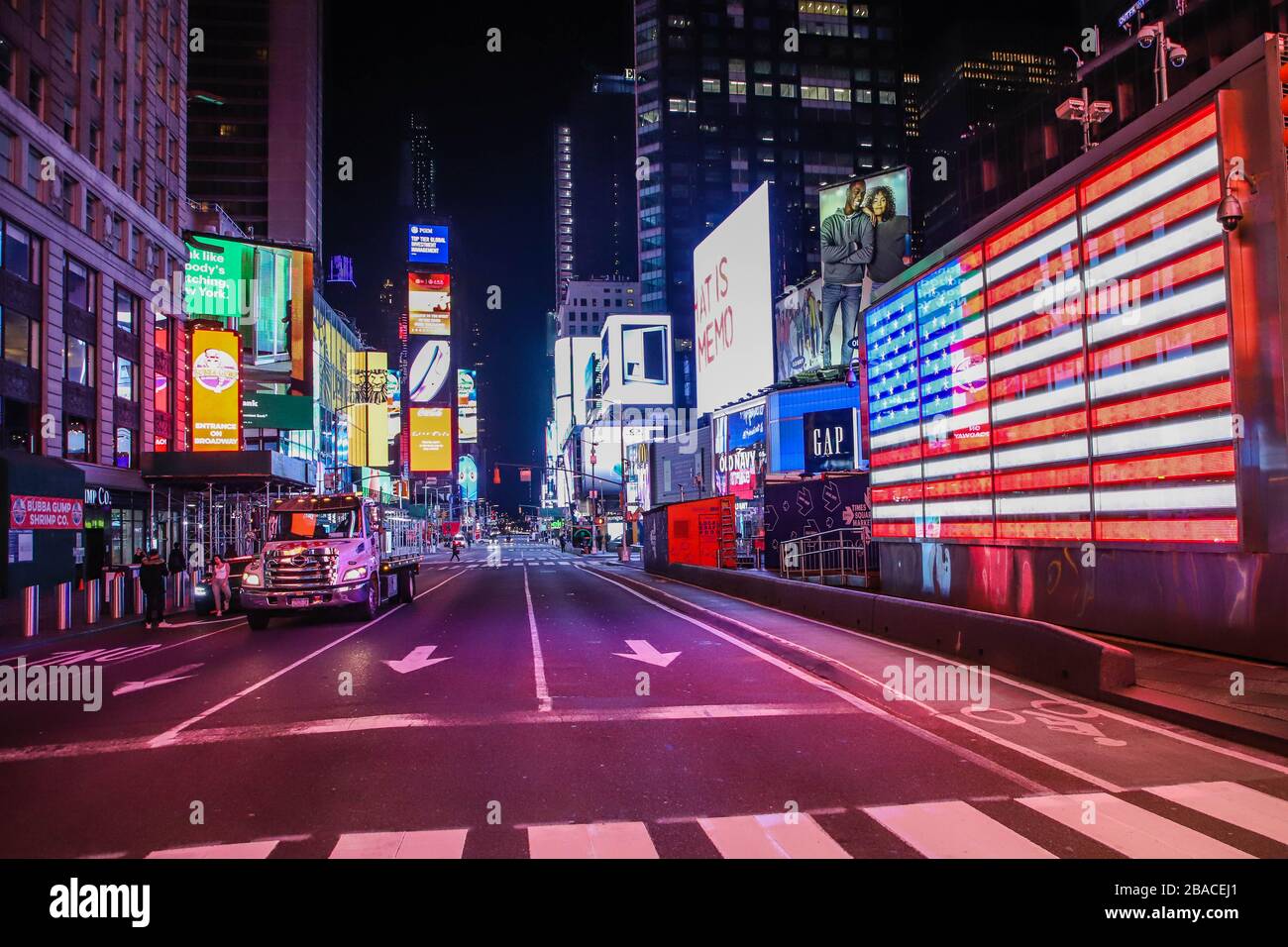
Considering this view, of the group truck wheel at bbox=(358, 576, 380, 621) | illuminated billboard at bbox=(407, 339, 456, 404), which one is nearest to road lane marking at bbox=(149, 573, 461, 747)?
truck wheel at bbox=(358, 576, 380, 621)

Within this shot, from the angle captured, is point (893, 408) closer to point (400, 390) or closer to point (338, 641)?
point (338, 641)

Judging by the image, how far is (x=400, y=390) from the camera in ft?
466

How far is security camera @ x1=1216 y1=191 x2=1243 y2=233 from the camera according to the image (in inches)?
367

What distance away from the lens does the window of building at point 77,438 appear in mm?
32188

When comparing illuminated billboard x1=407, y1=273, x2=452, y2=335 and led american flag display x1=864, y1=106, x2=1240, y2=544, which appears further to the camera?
illuminated billboard x1=407, y1=273, x2=452, y2=335

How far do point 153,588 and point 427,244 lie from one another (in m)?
115

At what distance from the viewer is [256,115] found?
104 m

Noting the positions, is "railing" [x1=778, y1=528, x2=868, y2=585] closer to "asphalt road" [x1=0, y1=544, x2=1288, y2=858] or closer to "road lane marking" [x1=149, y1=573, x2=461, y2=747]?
"asphalt road" [x1=0, y1=544, x2=1288, y2=858]

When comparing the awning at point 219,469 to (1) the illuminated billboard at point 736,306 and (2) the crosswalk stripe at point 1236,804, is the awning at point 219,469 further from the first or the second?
(1) the illuminated billboard at point 736,306

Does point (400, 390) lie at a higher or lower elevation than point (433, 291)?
lower

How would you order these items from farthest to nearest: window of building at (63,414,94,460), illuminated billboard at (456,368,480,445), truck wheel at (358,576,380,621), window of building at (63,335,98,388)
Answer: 1. illuminated billboard at (456,368,480,445)
2. window of building at (63,335,98,388)
3. window of building at (63,414,94,460)
4. truck wheel at (358,576,380,621)

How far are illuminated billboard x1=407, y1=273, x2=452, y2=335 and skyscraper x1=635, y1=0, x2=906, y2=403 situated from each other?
33348 mm
